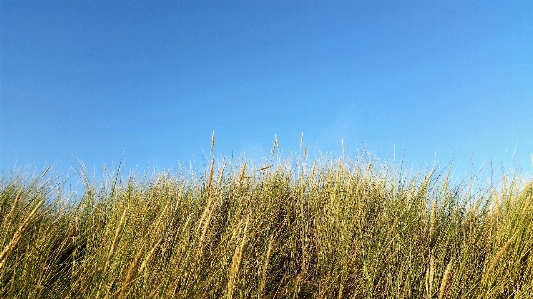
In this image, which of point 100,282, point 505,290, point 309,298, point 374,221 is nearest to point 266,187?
point 374,221

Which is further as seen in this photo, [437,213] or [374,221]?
[437,213]

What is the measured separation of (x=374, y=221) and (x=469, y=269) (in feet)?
2.24

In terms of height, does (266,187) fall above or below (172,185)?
below

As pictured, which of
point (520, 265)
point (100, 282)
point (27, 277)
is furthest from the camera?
point (520, 265)

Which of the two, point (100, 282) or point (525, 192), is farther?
point (525, 192)

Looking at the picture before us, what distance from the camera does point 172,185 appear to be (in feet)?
13.7

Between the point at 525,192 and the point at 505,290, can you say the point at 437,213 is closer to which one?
the point at 525,192

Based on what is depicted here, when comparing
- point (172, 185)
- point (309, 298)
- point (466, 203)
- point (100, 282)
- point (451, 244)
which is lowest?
point (100, 282)

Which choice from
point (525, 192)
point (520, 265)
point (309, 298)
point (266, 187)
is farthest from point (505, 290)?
point (266, 187)

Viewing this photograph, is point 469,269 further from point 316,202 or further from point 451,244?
point 316,202

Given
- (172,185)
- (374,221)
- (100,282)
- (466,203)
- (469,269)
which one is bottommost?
(100,282)

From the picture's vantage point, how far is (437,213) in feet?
10.4

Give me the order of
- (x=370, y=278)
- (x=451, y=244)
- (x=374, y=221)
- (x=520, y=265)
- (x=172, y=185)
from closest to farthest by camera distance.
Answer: (x=370, y=278), (x=520, y=265), (x=451, y=244), (x=374, y=221), (x=172, y=185)

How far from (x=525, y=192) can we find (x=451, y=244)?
643mm
